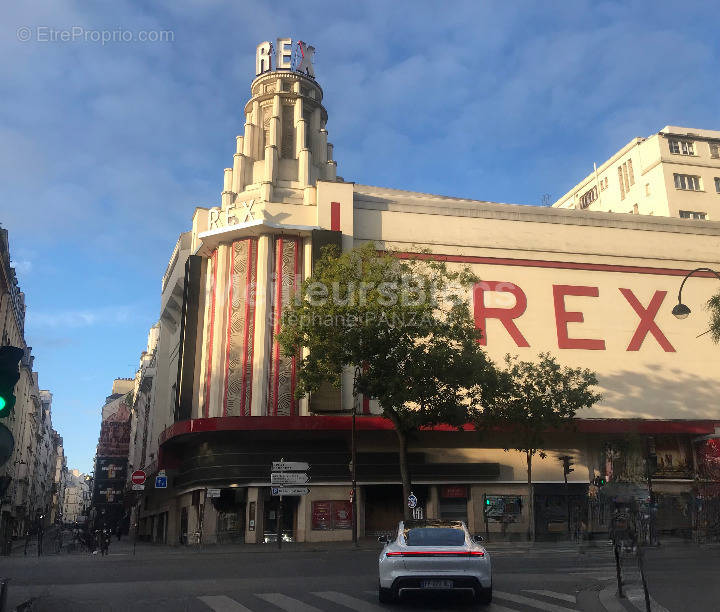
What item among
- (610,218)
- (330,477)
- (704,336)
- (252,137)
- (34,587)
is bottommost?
(34,587)

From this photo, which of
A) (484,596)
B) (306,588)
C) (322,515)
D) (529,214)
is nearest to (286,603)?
(306,588)

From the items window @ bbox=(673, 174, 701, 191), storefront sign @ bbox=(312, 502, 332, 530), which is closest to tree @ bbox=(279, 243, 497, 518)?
storefront sign @ bbox=(312, 502, 332, 530)

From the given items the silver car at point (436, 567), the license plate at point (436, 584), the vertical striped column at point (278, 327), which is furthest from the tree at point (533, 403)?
the license plate at point (436, 584)

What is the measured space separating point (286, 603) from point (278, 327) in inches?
1151

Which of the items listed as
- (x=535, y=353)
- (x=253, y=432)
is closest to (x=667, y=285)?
(x=535, y=353)

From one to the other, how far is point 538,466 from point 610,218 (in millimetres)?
18359

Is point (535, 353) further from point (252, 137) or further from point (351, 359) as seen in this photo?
point (252, 137)

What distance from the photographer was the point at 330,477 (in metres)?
37.6

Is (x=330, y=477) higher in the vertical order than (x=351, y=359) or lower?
lower

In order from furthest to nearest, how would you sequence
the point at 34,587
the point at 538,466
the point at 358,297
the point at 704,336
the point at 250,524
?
the point at 704,336 < the point at 538,466 < the point at 250,524 < the point at 358,297 < the point at 34,587

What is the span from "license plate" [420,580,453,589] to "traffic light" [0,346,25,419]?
6.44 metres

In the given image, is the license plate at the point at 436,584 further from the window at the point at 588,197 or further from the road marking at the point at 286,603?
the window at the point at 588,197

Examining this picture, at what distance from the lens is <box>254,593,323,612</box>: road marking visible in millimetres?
9914

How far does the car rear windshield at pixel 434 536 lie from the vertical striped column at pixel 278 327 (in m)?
26.6
